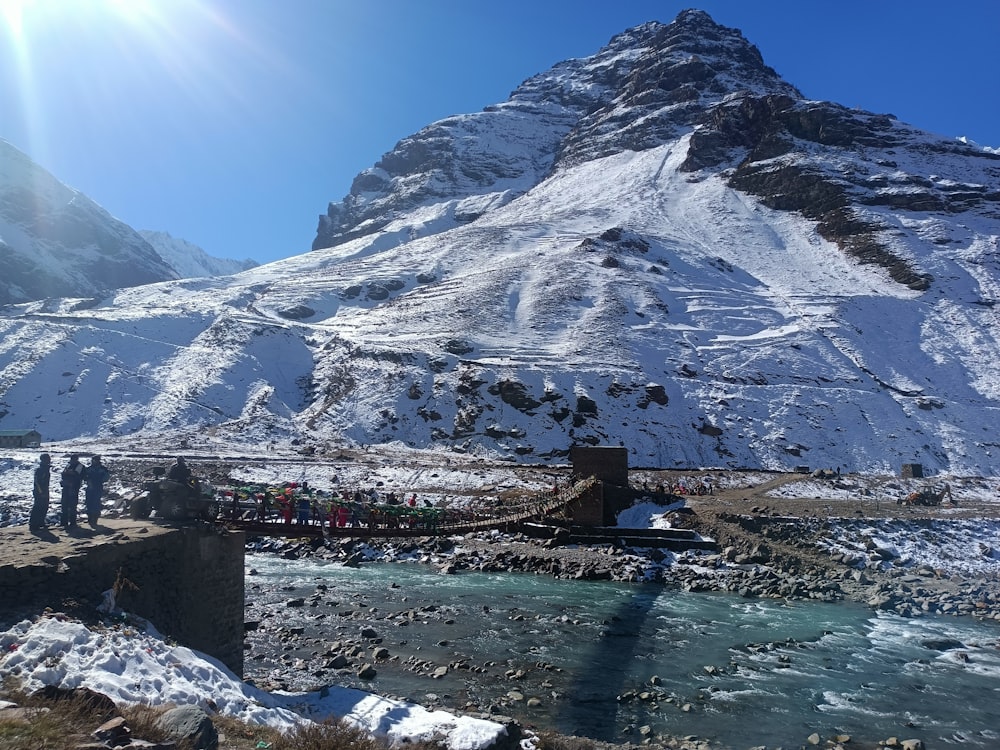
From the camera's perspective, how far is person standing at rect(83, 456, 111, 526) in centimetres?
1399

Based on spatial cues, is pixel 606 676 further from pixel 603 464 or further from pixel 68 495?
pixel 603 464

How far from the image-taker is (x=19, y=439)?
4444cm

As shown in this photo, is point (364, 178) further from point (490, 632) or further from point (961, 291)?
point (490, 632)

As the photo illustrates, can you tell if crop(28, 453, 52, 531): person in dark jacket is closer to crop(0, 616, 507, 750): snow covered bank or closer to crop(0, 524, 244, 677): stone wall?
crop(0, 524, 244, 677): stone wall

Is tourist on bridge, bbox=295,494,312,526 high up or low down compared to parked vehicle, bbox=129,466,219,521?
down

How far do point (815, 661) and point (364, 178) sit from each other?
17999 cm

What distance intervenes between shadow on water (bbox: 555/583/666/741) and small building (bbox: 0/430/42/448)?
42279 mm

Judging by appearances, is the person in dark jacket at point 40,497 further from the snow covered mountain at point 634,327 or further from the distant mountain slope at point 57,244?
the distant mountain slope at point 57,244

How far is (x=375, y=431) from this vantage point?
166 feet

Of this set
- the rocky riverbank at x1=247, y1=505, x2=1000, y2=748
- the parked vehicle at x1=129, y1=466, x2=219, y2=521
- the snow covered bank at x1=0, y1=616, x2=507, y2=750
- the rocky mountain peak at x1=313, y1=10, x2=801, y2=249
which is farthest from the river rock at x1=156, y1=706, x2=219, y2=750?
the rocky mountain peak at x1=313, y1=10, x2=801, y2=249

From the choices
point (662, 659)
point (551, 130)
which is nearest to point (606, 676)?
point (662, 659)

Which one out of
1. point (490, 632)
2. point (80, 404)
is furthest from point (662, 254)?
point (490, 632)

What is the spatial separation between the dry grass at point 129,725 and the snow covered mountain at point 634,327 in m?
38.0

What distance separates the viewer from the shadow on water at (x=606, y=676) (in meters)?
11.9
